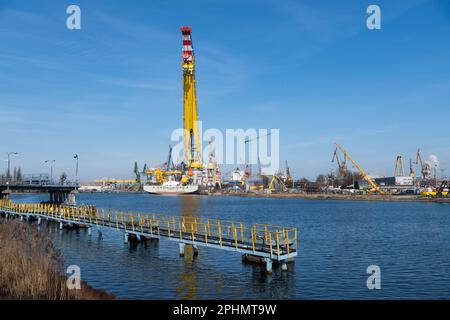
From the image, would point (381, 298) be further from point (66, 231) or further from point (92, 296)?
point (66, 231)

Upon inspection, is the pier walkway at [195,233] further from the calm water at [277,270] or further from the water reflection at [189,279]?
the calm water at [277,270]

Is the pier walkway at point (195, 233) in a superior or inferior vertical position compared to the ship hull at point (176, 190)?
superior

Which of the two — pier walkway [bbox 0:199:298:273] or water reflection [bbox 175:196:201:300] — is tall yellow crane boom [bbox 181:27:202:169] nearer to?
pier walkway [bbox 0:199:298:273]

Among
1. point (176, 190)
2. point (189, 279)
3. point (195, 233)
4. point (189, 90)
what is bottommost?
point (176, 190)

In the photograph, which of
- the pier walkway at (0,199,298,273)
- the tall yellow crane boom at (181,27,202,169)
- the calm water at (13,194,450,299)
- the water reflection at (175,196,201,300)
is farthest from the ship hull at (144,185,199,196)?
the water reflection at (175,196,201,300)

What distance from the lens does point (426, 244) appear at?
30.2 meters

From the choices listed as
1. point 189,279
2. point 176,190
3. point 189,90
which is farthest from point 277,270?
point 176,190

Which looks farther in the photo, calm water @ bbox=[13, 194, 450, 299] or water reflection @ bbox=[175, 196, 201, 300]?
calm water @ bbox=[13, 194, 450, 299]

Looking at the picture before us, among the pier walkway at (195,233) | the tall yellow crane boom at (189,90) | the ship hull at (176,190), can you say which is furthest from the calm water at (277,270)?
the ship hull at (176,190)

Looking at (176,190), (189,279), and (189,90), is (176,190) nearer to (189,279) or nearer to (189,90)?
(189,90)

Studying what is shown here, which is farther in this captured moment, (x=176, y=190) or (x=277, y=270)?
(x=176, y=190)

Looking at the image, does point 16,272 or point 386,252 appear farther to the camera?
point 386,252

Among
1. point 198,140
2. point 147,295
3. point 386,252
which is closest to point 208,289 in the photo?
point 147,295

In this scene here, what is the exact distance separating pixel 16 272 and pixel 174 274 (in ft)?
25.9
